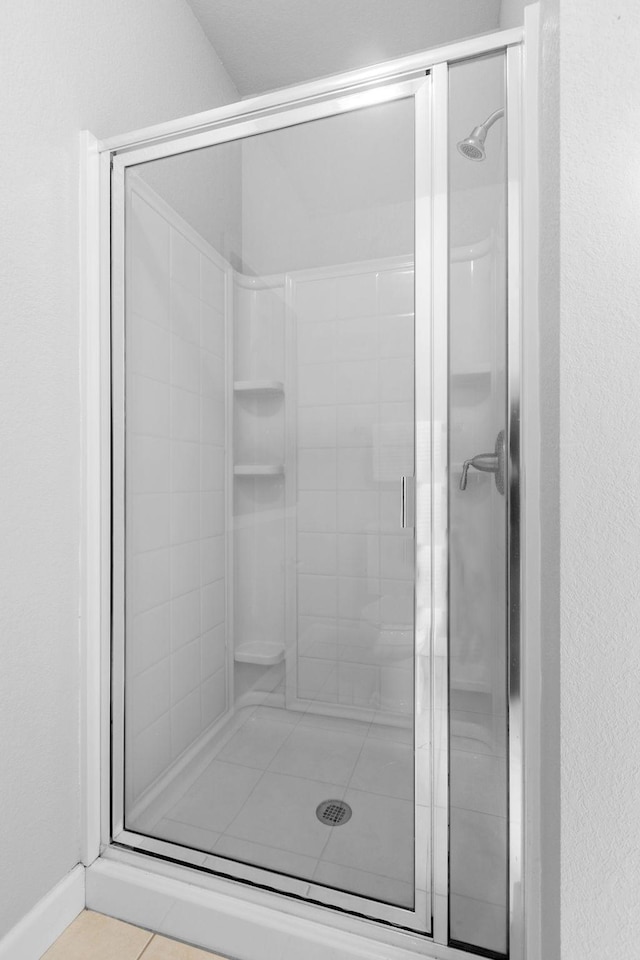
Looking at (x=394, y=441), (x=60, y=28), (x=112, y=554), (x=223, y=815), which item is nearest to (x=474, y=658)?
(x=394, y=441)

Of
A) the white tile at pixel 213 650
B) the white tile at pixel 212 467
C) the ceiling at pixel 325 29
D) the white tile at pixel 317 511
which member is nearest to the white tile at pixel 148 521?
the white tile at pixel 212 467

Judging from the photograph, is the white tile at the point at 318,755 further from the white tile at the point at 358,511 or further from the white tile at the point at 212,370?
the white tile at the point at 212,370

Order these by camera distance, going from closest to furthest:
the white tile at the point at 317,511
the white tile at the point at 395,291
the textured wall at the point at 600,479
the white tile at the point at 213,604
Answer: the textured wall at the point at 600,479
the white tile at the point at 395,291
the white tile at the point at 317,511
the white tile at the point at 213,604

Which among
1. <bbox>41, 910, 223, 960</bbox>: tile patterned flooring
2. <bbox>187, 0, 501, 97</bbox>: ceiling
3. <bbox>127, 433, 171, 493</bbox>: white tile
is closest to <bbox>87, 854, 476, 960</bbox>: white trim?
<bbox>41, 910, 223, 960</bbox>: tile patterned flooring

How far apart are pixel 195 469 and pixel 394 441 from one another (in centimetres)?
47

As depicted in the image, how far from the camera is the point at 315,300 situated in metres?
1.04

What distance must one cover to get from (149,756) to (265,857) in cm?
34

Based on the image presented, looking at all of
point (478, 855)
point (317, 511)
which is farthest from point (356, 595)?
point (478, 855)

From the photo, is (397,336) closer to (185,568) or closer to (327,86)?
(327,86)

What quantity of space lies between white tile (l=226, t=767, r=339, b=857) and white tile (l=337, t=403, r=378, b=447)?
0.71 m

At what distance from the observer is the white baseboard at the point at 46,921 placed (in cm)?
92

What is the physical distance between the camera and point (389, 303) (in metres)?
0.97

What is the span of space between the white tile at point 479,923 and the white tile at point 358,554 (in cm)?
59

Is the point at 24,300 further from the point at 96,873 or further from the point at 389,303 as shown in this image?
the point at 96,873
